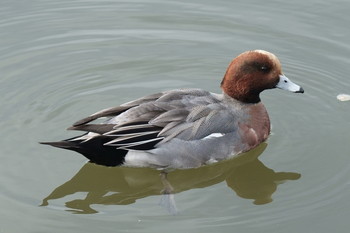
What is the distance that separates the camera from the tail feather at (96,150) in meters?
7.11

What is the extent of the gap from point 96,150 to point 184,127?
890 mm

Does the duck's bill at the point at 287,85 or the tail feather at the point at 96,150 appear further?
the duck's bill at the point at 287,85

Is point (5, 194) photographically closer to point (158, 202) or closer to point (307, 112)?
point (158, 202)

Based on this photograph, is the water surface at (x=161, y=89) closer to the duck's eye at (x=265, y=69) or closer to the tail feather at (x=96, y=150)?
the tail feather at (x=96, y=150)

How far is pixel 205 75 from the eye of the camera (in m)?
9.18

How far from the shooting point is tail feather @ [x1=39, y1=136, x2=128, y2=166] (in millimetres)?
7109

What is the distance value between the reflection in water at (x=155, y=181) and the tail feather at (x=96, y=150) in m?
0.21

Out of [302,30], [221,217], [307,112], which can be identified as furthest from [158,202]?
[302,30]

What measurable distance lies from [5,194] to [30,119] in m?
1.39

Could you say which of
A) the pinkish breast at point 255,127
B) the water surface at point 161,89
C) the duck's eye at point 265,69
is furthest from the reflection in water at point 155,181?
the duck's eye at point 265,69

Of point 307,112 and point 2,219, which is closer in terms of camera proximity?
point 2,219

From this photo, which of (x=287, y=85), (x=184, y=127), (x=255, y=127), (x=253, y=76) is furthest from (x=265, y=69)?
(x=184, y=127)

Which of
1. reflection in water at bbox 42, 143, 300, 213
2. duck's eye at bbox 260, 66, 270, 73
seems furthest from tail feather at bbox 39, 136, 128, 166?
Answer: duck's eye at bbox 260, 66, 270, 73

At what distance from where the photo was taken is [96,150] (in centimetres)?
717
